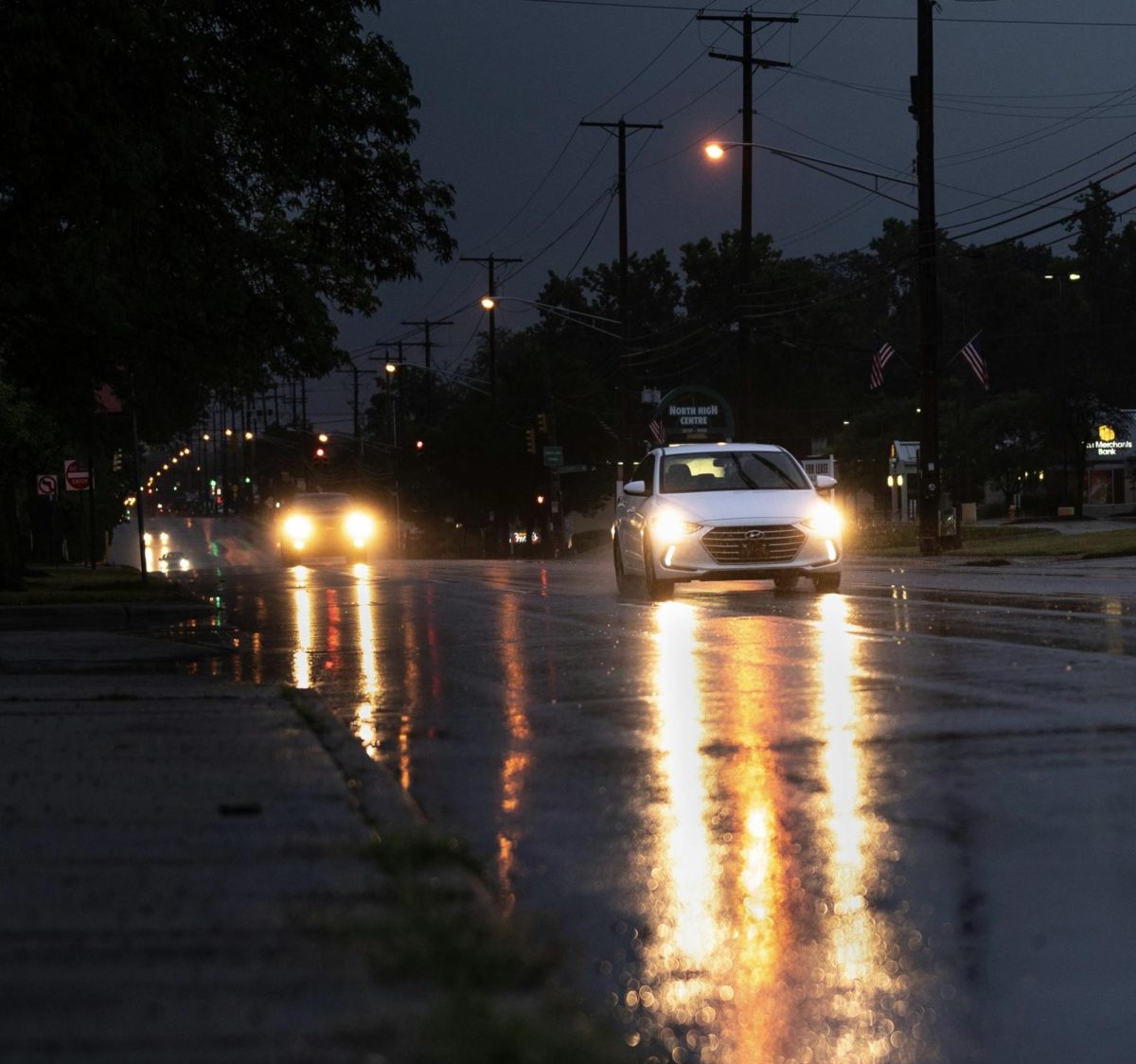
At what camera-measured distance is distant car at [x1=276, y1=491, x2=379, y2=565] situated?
4712cm

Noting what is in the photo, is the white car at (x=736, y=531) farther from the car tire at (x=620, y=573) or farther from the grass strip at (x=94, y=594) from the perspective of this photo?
the grass strip at (x=94, y=594)

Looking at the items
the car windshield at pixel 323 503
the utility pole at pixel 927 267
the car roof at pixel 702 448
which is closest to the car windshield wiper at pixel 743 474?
the car roof at pixel 702 448

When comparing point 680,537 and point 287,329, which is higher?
point 287,329

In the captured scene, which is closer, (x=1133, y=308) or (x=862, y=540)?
(x=862, y=540)

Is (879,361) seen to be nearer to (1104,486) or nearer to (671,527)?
(671,527)

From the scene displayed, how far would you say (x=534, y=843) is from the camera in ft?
21.0

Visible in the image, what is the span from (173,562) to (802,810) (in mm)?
60826

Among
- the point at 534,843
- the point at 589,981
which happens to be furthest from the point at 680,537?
the point at 589,981

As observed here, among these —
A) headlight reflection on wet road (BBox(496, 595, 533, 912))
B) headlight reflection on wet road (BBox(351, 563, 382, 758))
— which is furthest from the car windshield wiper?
headlight reflection on wet road (BBox(496, 595, 533, 912))

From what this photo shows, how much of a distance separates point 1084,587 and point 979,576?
421cm

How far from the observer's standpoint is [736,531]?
20.0 meters

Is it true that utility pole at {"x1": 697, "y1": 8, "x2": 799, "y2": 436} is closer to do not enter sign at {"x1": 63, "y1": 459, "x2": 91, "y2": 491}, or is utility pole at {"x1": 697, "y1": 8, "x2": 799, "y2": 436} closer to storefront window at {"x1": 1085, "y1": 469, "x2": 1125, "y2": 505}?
do not enter sign at {"x1": 63, "y1": 459, "x2": 91, "y2": 491}

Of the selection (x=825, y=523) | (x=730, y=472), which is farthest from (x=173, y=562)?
(x=825, y=523)

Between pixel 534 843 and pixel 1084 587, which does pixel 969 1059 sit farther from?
pixel 1084 587
